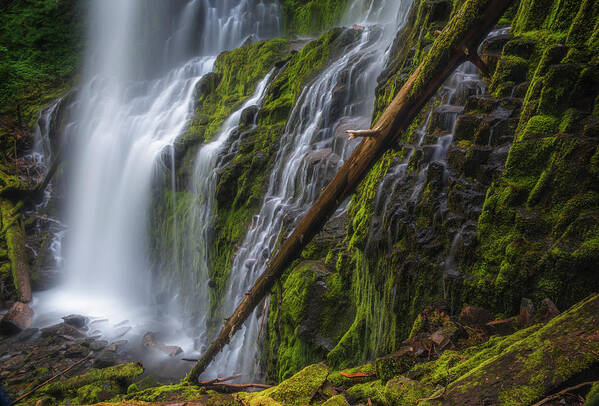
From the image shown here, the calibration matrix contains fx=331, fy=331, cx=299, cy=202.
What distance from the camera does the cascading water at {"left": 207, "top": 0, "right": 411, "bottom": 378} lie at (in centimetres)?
699

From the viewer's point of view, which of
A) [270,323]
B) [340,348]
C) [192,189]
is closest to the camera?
[340,348]

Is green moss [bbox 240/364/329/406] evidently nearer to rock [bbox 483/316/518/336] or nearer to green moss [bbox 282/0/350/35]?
rock [bbox 483/316/518/336]

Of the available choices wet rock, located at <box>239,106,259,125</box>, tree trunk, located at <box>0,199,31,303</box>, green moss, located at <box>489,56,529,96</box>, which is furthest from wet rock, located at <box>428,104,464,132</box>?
tree trunk, located at <box>0,199,31,303</box>

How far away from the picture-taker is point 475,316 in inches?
104

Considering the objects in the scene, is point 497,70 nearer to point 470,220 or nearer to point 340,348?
point 470,220

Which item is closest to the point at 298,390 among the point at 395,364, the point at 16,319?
the point at 395,364

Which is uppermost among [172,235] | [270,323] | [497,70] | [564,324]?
[497,70]

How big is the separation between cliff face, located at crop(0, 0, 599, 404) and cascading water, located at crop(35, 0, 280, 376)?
9.02 meters

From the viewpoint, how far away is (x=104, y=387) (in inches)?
212

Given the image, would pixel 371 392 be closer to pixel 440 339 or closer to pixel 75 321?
pixel 440 339

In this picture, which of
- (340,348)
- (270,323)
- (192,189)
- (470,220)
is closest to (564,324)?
(470,220)

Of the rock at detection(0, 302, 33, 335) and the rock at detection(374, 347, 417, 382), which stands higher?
the rock at detection(374, 347, 417, 382)

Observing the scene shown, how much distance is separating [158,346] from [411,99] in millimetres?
8940

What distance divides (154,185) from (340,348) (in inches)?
427
